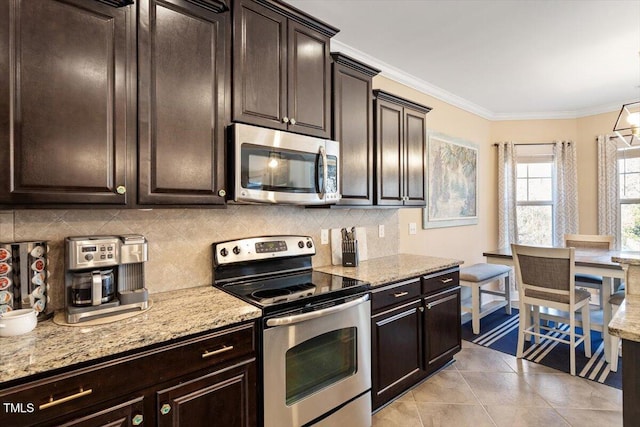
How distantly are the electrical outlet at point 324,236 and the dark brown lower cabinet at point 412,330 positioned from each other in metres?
0.66

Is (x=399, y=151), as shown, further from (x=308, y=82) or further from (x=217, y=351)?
(x=217, y=351)

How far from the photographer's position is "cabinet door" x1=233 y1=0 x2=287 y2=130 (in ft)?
5.79

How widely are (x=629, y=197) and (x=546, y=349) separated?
2692 millimetres

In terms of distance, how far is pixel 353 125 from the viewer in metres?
2.43

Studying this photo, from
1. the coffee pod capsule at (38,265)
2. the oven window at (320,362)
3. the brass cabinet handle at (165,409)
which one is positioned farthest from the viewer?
the oven window at (320,362)

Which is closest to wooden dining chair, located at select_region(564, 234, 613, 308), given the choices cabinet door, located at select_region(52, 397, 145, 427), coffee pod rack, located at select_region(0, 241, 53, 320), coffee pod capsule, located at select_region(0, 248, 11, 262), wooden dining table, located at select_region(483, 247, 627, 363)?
wooden dining table, located at select_region(483, 247, 627, 363)

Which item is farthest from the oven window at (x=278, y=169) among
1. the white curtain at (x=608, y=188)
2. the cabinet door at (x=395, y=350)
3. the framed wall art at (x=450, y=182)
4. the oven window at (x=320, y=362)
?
the white curtain at (x=608, y=188)

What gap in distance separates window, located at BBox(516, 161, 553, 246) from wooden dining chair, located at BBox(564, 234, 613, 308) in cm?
78

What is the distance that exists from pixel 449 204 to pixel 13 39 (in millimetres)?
3935

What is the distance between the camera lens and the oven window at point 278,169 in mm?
1770

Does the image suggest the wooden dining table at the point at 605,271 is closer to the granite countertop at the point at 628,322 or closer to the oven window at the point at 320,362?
the granite countertop at the point at 628,322

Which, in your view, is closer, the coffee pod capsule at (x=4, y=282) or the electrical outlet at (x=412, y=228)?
the coffee pod capsule at (x=4, y=282)

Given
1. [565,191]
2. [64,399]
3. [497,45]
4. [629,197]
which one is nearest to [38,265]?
[64,399]

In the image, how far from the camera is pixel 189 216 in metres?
1.92
